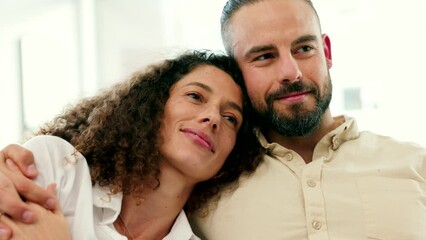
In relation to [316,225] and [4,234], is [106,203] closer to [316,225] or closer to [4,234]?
[4,234]

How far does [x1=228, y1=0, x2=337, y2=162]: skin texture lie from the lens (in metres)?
1.30

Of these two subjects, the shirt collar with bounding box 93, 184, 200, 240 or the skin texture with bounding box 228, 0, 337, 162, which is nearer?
the shirt collar with bounding box 93, 184, 200, 240

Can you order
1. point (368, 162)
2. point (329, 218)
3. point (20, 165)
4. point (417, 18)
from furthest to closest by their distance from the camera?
point (417, 18)
point (368, 162)
point (329, 218)
point (20, 165)

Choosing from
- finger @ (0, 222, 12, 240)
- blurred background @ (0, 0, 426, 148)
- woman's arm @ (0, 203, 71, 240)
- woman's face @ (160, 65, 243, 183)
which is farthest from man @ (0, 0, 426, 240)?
blurred background @ (0, 0, 426, 148)

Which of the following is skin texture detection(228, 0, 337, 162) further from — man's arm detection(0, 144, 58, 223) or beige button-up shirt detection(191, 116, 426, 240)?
man's arm detection(0, 144, 58, 223)

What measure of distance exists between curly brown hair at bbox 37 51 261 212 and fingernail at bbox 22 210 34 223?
10.3 inches

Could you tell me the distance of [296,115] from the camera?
1.30m

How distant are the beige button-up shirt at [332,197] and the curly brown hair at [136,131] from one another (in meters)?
0.09

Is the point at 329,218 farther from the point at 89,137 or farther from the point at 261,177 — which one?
the point at 89,137

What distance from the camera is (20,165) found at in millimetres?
943

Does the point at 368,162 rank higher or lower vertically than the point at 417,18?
lower

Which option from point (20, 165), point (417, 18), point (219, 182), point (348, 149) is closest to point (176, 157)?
point (219, 182)

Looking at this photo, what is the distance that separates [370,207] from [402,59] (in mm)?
1315

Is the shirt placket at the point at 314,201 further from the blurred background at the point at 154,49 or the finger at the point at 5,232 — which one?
the blurred background at the point at 154,49
